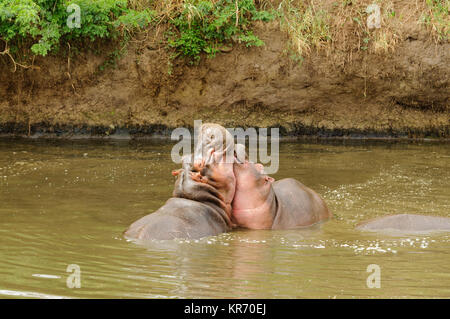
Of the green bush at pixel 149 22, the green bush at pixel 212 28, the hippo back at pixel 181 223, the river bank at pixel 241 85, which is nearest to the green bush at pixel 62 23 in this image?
the green bush at pixel 149 22

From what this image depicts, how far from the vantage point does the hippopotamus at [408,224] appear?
6648mm

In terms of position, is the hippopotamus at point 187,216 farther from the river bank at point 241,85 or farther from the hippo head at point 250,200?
the river bank at point 241,85

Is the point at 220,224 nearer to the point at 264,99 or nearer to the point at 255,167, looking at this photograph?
the point at 255,167

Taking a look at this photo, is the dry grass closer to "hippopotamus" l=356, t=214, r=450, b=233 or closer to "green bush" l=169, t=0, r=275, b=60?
"green bush" l=169, t=0, r=275, b=60

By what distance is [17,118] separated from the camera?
13.1m

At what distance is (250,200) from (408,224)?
1465 mm

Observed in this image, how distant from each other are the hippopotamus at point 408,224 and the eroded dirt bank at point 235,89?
6.65 m

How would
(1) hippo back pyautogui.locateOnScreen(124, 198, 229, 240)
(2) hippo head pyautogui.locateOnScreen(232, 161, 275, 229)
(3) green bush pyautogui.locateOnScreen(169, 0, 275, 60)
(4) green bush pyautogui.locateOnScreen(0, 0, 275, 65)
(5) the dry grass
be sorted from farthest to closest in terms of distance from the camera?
(5) the dry grass, (3) green bush pyautogui.locateOnScreen(169, 0, 275, 60), (4) green bush pyautogui.locateOnScreen(0, 0, 275, 65), (2) hippo head pyautogui.locateOnScreen(232, 161, 275, 229), (1) hippo back pyautogui.locateOnScreen(124, 198, 229, 240)

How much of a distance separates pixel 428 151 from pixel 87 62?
20.2 ft

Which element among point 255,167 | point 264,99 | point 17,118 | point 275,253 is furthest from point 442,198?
point 17,118

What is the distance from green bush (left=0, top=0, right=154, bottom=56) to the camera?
39.2ft

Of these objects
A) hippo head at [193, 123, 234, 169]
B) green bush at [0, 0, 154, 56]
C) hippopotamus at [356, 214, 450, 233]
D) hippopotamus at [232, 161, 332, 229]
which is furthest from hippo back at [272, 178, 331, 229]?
green bush at [0, 0, 154, 56]

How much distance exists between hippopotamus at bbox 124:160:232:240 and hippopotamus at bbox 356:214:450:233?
133 centimetres

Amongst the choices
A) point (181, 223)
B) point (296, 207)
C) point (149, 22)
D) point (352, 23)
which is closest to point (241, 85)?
point (149, 22)
